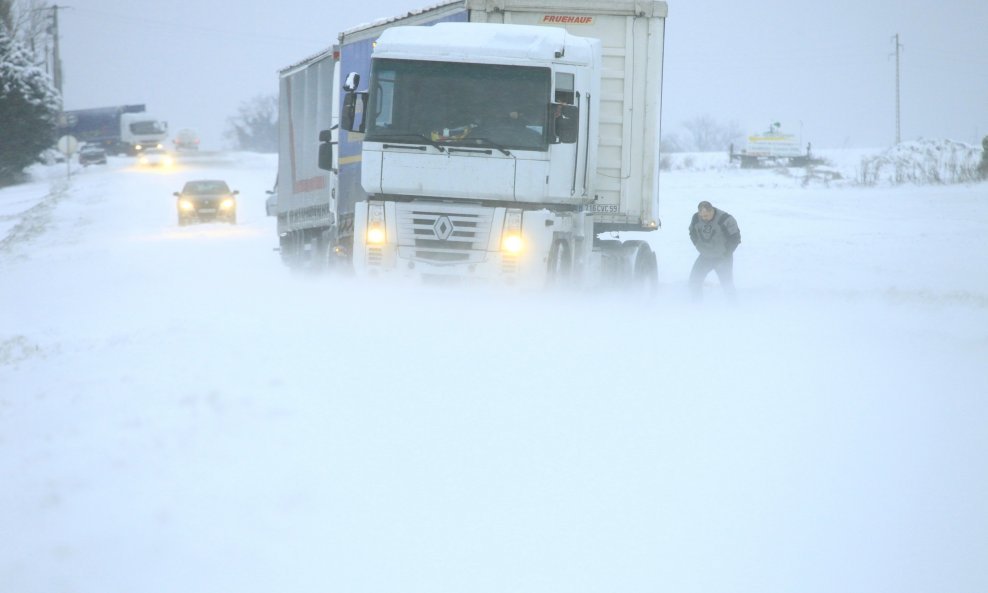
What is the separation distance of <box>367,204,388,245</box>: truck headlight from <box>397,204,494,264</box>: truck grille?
0.63 feet

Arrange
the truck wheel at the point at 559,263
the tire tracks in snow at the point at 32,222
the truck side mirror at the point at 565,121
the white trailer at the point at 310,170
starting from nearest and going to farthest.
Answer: the truck side mirror at the point at 565,121, the truck wheel at the point at 559,263, the white trailer at the point at 310,170, the tire tracks in snow at the point at 32,222

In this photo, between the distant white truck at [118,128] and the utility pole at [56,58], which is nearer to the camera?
the utility pole at [56,58]

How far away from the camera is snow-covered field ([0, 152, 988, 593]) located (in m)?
5.72

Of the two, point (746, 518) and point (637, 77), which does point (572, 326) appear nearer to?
point (637, 77)

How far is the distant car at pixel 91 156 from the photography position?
82000 mm

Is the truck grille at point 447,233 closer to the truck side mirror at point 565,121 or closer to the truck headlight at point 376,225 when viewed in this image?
the truck headlight at point 376,225

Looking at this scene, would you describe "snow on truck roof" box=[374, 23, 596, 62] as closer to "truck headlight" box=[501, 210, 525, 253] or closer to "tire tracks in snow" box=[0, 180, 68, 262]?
"truck headlight" box=[501, 210, 525, 253]

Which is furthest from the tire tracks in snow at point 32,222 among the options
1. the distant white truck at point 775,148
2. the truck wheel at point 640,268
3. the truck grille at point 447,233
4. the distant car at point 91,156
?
the distant white truck at point 775,148

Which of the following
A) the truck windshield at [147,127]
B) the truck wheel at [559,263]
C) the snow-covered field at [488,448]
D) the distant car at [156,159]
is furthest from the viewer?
the truck windshield at [147,127]

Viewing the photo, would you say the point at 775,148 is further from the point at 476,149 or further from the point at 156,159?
the point at 476,149

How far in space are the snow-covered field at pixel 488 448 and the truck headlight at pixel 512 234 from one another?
458 millimetres

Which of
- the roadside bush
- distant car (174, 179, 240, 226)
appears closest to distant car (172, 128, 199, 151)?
the roadside bush

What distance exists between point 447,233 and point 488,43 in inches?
77.6

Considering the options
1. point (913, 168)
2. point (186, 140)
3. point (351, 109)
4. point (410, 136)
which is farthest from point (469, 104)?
point (186, 140)
